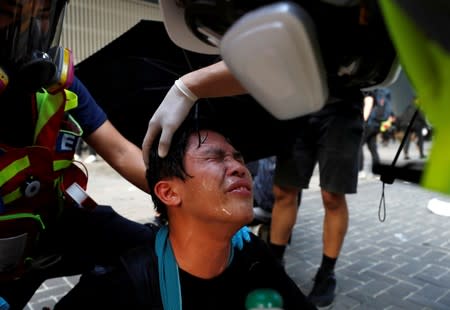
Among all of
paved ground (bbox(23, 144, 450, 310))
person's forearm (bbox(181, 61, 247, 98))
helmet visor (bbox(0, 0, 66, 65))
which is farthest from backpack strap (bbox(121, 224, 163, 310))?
paved ground (bbox(23, 144, 450, 310))

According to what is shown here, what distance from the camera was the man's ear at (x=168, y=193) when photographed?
5.24 ft

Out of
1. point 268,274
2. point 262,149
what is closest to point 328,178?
point 262,149

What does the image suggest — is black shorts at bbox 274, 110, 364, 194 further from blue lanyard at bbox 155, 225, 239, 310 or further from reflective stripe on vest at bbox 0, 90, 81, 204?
reflective stripe on vest at bbox 0, 90, 81, 204

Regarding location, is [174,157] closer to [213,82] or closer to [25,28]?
[213,82]

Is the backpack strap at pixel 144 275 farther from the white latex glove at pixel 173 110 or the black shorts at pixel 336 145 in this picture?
the black shorts at pixel 336 145

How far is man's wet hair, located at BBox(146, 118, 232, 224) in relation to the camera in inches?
62.4

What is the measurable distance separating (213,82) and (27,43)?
1.92ft

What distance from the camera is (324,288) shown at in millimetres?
2775

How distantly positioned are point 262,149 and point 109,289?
3.48 ft

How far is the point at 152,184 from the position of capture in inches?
66.9

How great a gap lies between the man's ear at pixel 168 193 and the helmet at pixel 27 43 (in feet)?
1.70

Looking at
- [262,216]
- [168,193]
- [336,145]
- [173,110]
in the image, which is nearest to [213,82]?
[173,110]

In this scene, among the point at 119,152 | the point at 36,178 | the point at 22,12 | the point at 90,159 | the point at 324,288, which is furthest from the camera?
the point at 90,159

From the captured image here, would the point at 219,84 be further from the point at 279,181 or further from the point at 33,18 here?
the point at 279,181
